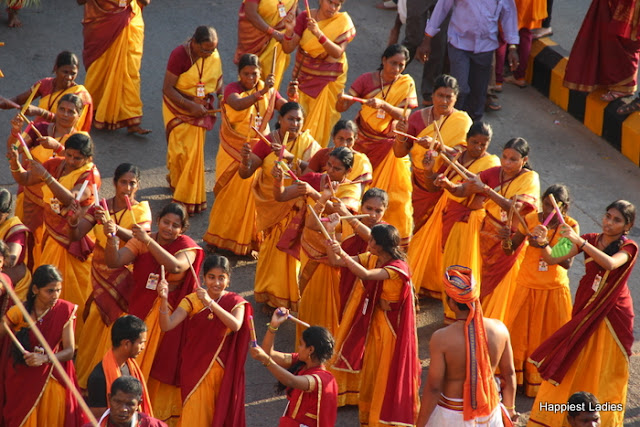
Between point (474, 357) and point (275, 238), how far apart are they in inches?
107

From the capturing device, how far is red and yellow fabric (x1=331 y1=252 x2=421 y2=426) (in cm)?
665

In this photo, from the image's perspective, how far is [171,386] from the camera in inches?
272

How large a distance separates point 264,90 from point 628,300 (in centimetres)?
341

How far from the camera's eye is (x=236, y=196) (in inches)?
352

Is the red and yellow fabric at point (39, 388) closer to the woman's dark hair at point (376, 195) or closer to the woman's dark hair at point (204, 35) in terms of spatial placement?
the woman's dark hair at point (376, 195)

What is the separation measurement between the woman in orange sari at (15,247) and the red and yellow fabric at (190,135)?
8.09 ft

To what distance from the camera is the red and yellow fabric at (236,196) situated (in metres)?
8.93

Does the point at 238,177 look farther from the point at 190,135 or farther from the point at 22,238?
the point at 22,238

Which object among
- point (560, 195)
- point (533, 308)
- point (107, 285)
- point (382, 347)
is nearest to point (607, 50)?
point (560, 195)

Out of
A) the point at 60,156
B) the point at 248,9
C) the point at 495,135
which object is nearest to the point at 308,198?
the point at 60,156

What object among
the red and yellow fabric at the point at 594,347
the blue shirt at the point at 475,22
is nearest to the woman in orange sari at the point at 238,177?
the blue shirt at the point at 475,22

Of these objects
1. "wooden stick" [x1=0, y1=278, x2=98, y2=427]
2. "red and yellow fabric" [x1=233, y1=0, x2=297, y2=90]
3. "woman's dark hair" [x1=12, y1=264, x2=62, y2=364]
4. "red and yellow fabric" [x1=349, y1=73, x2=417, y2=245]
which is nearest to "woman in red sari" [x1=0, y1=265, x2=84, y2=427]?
"woman's dark hair" [x1=12, y1=264, x2=62, y2=364]

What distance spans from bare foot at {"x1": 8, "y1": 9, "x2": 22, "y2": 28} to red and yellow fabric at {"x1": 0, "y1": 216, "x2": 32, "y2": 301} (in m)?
5.79

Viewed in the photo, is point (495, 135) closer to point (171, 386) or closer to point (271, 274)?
point (271, 274)
